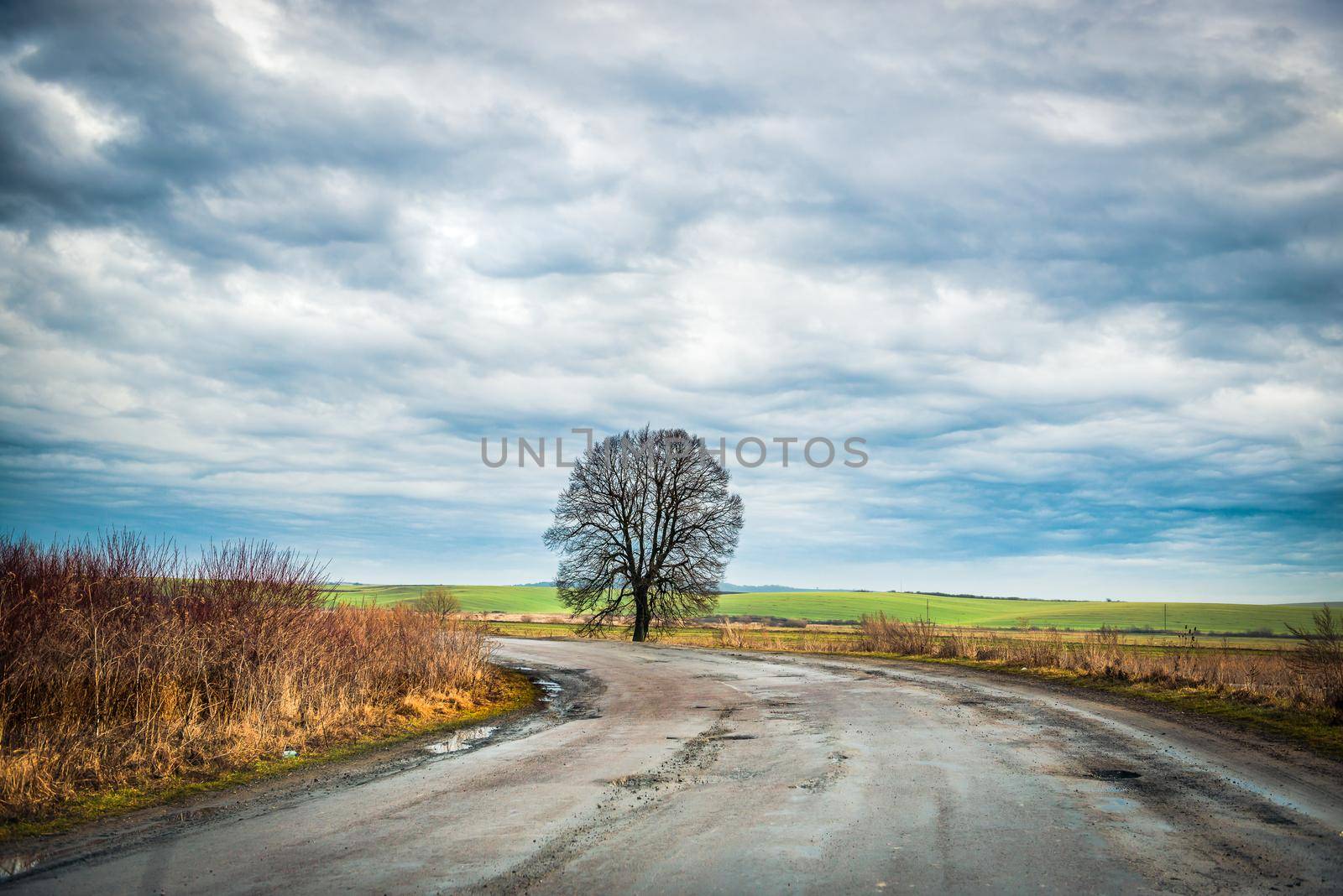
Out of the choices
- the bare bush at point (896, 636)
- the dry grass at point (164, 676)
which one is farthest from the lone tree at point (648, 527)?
the dry grass at point (164, 676)

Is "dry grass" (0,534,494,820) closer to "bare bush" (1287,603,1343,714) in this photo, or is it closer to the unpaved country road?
the unpaved country road

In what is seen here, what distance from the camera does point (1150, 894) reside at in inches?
212

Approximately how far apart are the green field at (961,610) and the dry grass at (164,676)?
239 ft

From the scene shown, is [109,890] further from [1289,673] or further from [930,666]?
[930,666]

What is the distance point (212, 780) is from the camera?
9539 mm

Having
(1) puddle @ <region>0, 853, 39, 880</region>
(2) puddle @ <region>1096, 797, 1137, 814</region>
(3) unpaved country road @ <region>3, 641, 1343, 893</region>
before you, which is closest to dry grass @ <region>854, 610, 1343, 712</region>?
(3) unpaved country road @ <region>3, 641, 1343, 893</region>

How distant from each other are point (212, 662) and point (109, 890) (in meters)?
8.26

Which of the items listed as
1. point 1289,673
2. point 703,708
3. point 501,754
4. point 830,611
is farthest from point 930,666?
point 830,611

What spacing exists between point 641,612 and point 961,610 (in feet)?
284

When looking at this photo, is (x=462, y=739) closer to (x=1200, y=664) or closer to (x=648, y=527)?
(x=1200, y=664)

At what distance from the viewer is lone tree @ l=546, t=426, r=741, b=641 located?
4762 centimetres

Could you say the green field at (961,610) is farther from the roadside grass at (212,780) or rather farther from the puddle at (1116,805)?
the puddle at (1116,805)

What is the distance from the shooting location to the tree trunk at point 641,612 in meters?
47.7

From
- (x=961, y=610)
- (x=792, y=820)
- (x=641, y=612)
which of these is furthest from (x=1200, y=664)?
(x=961, y=610)
